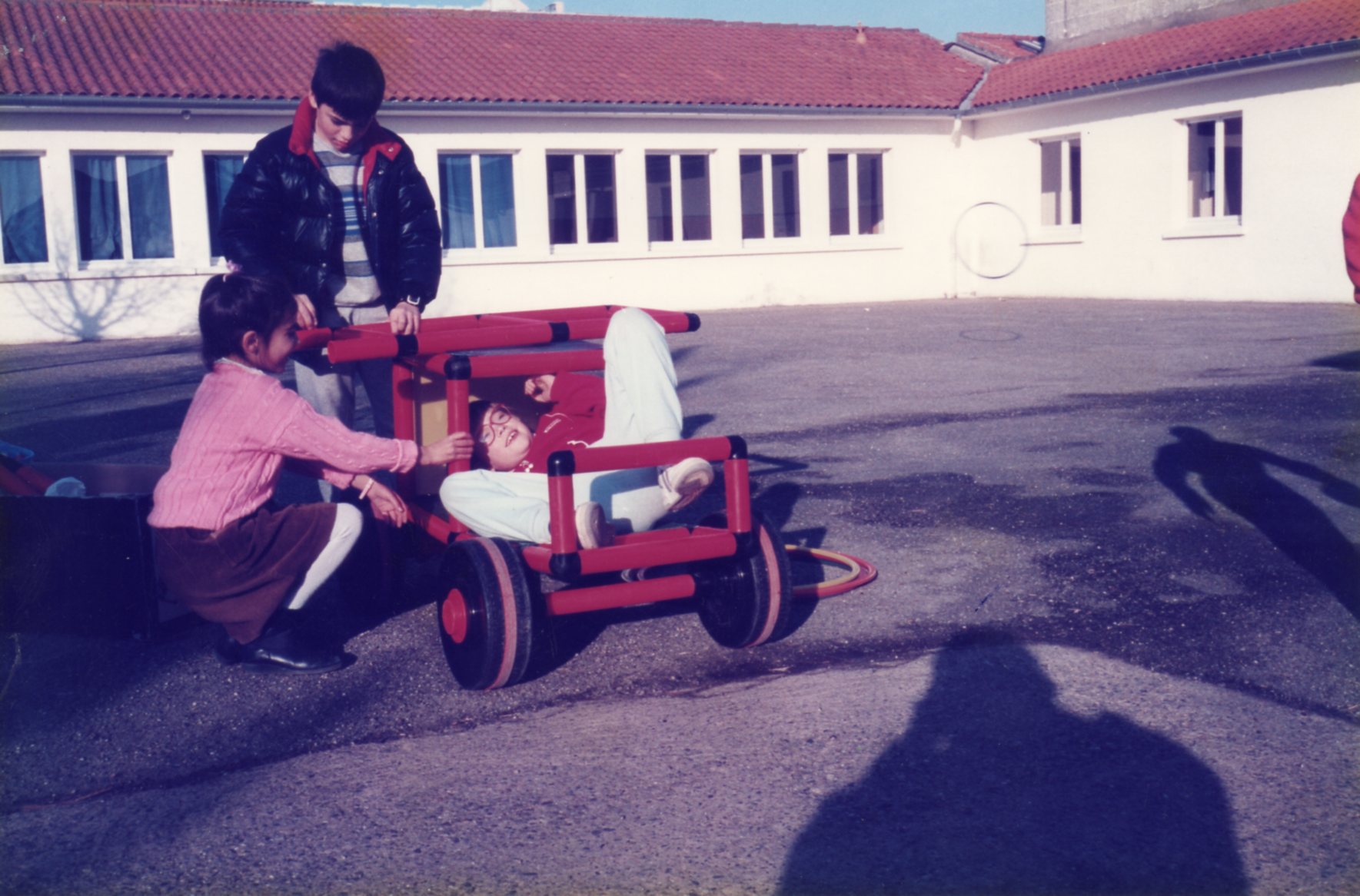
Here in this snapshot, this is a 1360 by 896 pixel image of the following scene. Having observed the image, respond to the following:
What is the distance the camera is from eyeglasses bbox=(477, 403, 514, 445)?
456cm

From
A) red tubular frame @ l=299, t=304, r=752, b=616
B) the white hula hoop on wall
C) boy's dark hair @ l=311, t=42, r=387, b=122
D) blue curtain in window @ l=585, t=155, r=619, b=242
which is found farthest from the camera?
the white hula hoop on wall

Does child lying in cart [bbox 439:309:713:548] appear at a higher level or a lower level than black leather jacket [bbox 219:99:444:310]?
lower

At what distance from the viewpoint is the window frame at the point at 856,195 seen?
2372cm

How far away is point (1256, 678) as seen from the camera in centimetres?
374

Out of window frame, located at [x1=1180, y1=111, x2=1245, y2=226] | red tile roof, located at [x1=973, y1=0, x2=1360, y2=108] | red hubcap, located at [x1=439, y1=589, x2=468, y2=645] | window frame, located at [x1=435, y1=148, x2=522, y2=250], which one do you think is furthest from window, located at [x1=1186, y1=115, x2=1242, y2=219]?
red hubcap, located at [x1=439, y1=589, x2=468, y2=645]

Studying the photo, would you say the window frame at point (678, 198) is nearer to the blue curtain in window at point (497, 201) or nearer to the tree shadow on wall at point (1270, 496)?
the blue curtain in window at point (497, 201)

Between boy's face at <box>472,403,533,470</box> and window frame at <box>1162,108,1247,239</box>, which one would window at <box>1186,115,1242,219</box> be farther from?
boy's face at <box>472,403,533,470</box>

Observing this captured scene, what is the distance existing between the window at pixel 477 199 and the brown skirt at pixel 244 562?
17.1 meters

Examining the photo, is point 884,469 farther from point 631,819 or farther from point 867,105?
point 867,105

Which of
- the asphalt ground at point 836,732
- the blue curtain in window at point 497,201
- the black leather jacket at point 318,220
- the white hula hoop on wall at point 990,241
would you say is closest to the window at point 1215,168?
the white hula hoop on wall at point 990,241

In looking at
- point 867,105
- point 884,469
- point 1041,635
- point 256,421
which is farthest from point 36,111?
point 1041,635

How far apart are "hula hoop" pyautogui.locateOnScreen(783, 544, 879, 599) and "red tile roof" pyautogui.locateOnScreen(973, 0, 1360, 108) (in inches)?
606

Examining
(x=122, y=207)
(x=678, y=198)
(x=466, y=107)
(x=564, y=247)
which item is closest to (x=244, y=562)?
(x=122, y=207)

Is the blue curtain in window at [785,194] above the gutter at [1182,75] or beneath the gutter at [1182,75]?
beneath
